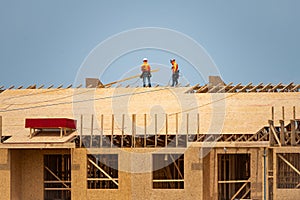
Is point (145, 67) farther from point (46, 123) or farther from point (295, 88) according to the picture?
point (46, 123)

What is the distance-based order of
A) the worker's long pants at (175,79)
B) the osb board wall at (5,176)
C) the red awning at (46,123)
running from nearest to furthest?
the osb board wall at (5,176) → the red awning at (46,123) → the worker's long pants at (175,79)

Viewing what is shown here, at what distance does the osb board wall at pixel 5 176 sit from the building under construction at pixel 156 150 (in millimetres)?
40

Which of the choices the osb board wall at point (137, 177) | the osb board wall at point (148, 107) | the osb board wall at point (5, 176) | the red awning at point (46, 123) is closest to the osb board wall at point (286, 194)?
the osb board wall at point (137, 177)

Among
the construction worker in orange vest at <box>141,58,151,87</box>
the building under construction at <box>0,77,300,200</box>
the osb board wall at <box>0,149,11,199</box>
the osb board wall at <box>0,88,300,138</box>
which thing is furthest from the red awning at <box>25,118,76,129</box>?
the construction worker in orange vest at <box>141,58,151,87</box>

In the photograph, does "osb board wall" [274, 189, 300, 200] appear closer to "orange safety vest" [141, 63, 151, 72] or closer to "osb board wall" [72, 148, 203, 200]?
"osb board wall" [72, 148, 203, 200]

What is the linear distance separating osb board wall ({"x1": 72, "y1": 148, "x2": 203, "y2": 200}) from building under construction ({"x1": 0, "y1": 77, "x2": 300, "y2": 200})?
40 mm

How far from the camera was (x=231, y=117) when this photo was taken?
33094 millimetres

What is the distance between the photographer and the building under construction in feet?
98.1

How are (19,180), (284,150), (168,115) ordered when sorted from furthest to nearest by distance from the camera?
(168,115), (19,180), (284,150)

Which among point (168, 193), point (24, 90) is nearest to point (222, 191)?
point (168, 193)

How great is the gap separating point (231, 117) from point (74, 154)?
7.29 m

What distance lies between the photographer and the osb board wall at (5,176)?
99.3 feet

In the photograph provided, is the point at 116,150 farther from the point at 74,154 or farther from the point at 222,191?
the point at 222,191

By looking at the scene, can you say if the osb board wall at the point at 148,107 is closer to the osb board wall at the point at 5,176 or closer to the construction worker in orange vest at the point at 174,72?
the construction worker in orange vest at the point at 174,72
